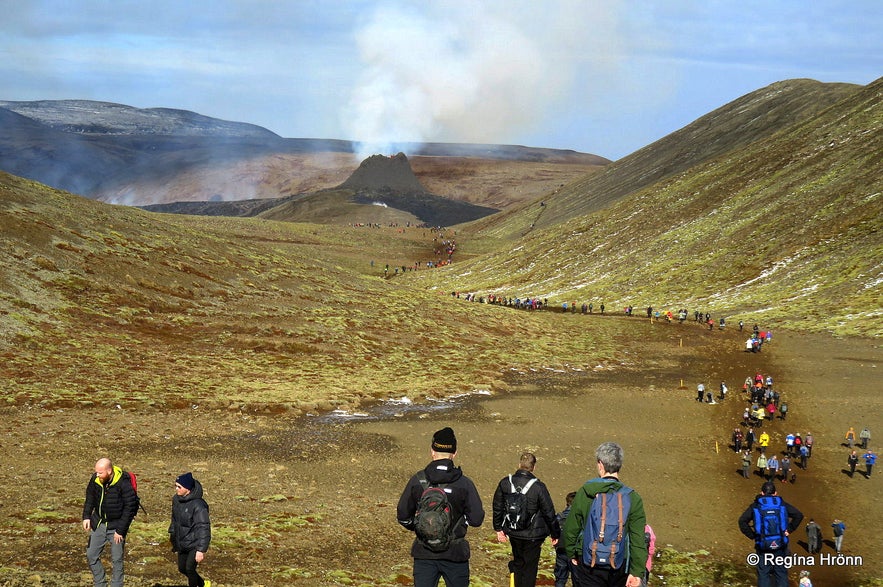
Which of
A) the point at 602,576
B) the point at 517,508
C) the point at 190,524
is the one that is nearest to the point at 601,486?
the point at 602,576

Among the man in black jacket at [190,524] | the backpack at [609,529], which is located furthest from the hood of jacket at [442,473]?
the man in black jacket at [190,524]

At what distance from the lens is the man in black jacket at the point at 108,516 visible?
37.9ft

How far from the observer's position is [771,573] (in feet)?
38.9

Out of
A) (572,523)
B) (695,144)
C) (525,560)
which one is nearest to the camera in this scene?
(572,523)

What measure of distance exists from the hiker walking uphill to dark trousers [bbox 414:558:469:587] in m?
5.04

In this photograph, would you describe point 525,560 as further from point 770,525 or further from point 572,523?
point 770,525

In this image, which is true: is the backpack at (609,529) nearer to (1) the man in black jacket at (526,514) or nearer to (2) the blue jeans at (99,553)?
(1) the man in black jacket at (526,514)

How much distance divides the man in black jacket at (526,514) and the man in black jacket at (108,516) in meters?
5.85

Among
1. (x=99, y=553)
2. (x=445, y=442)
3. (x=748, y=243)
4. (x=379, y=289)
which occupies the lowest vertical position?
(x=99, y=553)

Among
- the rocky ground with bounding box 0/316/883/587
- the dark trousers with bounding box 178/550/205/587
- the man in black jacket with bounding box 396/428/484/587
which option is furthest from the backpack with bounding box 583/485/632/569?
the rocky ground with bounding box 0/316/883/587

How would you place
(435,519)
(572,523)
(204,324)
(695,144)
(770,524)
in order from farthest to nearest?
(695,144), (204,324), (770,524), (572,523), (435,519)

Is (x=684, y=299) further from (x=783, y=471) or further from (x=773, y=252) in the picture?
(x=783, y=471)

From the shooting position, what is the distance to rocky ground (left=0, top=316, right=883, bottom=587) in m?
15.5

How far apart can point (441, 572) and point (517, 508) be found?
1386mm
